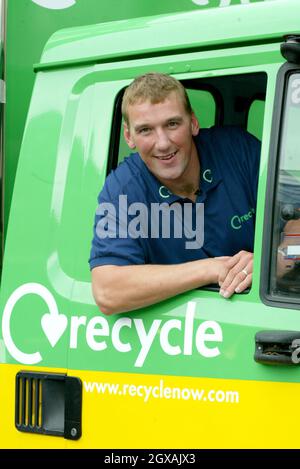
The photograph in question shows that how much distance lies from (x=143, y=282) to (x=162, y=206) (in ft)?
1.11

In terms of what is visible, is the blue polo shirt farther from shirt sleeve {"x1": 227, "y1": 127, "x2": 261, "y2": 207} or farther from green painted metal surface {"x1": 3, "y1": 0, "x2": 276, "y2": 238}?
green painted metal surface {"x1": 3, "y1": 0, "x2": 276, "y2": 238}

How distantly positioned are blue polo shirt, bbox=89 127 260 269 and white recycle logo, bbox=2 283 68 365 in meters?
0.23

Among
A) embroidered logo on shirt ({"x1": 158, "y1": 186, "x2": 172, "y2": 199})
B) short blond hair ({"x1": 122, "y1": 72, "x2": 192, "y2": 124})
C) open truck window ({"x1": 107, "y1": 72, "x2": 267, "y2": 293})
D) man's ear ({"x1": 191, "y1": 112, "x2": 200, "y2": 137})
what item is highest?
open truck window ({"x1": 107, "y1": 72, "x2": 267, "y2": 293})

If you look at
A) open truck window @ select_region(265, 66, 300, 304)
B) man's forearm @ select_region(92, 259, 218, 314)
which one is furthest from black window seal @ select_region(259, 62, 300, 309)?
man's forearm @ select_region(92, 259, 218, 314)

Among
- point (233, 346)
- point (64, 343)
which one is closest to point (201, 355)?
point (233, 346)

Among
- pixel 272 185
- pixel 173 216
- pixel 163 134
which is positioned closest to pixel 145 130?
pixel 163 134

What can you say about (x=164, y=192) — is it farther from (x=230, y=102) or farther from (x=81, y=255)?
(x=230, y=102)

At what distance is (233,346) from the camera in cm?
277

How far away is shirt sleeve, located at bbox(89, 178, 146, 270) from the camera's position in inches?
120

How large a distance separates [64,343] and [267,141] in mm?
972

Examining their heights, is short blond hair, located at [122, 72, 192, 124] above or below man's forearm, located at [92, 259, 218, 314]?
above

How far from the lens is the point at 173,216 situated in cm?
317
